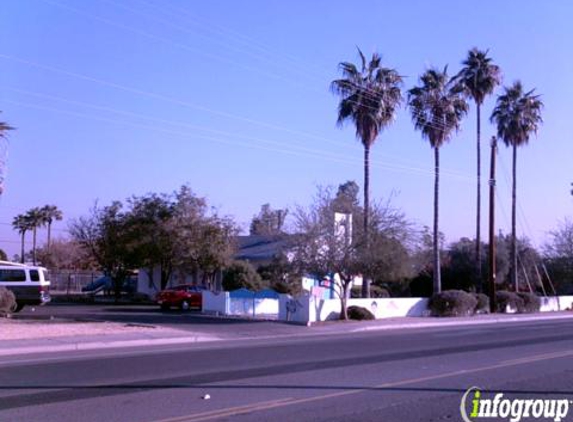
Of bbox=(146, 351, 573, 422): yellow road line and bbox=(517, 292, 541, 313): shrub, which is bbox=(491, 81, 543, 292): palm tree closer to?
bbox=(517, 292, 541, 313): shrub

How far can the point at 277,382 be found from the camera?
13.2 metres

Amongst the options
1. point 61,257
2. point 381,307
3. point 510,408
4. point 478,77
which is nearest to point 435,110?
point 478,77

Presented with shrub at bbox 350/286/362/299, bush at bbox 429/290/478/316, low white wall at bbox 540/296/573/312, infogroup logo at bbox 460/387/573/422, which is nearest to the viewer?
infogroup logo at bbox 460/387/573/422

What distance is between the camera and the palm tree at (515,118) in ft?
173

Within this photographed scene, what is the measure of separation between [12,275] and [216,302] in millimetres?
9374

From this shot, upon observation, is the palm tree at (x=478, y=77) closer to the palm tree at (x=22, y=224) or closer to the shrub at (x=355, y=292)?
the shrub at (x=355, y=292)

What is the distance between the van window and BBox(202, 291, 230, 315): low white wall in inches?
332

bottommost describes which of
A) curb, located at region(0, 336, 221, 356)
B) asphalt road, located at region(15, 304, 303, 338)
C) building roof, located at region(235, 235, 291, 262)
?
asphalt road, located at region(15, 304, 303, 338)

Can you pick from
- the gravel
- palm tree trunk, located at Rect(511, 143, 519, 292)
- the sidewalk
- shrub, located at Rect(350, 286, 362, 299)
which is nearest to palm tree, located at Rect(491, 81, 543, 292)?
palm tree trunk, located at Rect(511, 143, 519, 292)

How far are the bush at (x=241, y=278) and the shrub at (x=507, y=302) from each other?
1488 centimetres

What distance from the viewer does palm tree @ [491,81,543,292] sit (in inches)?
2082

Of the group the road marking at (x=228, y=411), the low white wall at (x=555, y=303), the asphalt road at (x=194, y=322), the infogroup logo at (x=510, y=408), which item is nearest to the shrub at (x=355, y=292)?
the low white wall at (x=555, y=303)

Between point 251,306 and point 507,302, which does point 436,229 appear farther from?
point 251,306

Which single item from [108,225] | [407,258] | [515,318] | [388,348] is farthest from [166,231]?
[388,348]
